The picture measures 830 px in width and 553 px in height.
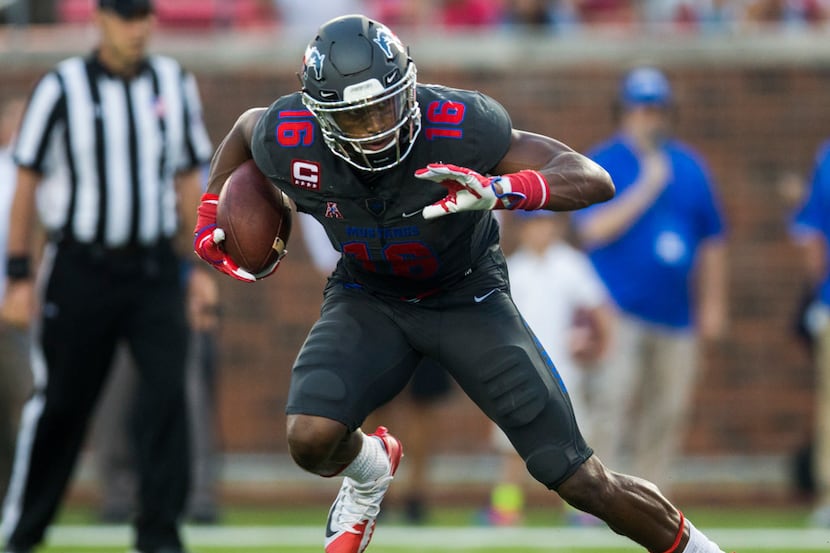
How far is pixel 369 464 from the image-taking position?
4547 millimetres

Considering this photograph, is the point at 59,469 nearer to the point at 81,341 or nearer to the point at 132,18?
the point at 81,341

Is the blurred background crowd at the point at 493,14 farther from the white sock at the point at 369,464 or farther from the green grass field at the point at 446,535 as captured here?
the white sock at the point at 369,464

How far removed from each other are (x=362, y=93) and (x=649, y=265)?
Result: 357 centimetres

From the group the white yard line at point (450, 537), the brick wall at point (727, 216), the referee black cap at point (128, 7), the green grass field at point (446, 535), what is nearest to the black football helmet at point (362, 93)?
the referee black cap at point (128, 7)

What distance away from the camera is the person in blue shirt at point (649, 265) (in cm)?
728

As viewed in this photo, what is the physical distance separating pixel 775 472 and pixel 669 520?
477 centimetres

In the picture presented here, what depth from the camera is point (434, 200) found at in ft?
13.9

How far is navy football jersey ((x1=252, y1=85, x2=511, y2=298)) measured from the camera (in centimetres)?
423

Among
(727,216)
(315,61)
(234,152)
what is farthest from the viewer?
(727,216)

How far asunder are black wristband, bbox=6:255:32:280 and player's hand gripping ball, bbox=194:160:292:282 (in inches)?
56.0

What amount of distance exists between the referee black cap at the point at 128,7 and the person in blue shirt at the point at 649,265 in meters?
2.54

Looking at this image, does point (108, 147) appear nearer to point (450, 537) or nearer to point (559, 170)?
point (559, 170)

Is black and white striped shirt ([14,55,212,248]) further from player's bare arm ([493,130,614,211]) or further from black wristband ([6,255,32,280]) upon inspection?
player's bare arm ([493,130,614,211])

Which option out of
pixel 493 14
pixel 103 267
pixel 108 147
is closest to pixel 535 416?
pixel 103 267
